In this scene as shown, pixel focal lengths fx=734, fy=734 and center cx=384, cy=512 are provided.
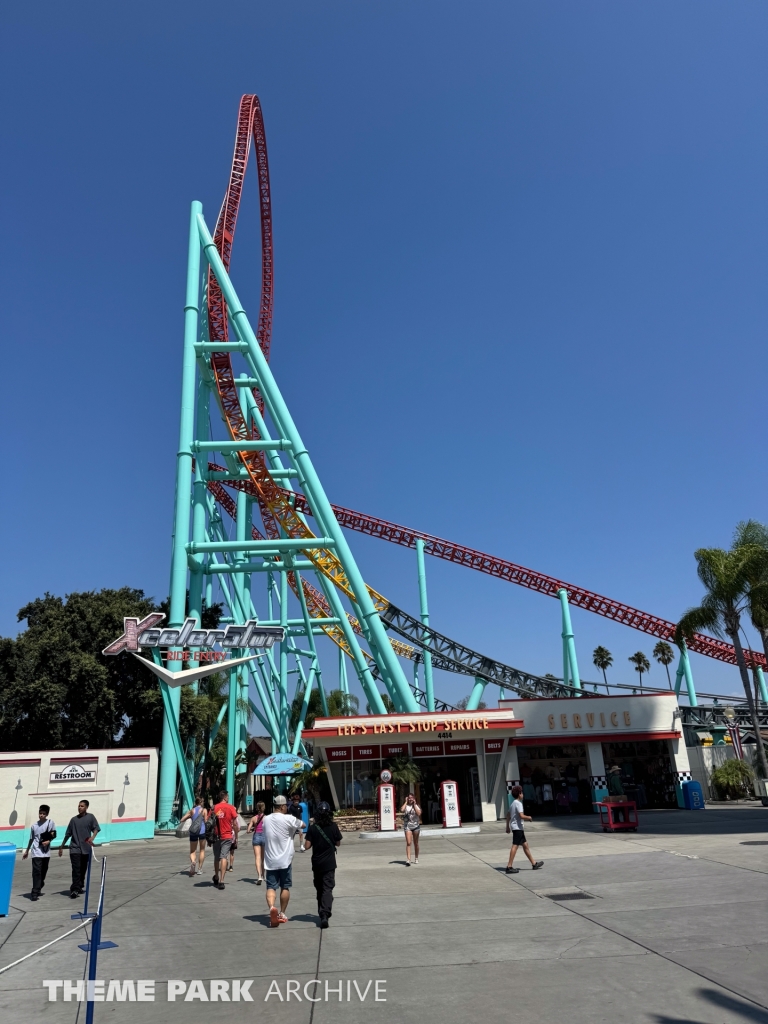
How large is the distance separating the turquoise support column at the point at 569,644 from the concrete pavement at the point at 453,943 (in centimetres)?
2421

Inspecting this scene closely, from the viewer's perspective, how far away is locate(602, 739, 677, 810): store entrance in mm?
24094

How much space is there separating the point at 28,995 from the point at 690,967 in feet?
17.6

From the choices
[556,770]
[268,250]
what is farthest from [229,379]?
[556,770]

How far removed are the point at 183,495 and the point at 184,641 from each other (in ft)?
20.6

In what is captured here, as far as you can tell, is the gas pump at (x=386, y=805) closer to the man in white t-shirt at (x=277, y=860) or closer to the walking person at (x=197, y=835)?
the walking person at (x=197, y=835)

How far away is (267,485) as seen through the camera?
31172mm

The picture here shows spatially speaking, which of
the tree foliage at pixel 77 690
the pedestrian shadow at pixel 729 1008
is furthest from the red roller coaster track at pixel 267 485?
the pedestrian shadow at pixel 729 1008

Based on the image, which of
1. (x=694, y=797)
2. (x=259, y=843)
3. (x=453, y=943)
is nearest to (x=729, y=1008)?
(x=453, y=943)

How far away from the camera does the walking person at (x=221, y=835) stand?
Result: 1179 centimetres

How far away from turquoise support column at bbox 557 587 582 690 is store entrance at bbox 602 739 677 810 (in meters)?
11.7

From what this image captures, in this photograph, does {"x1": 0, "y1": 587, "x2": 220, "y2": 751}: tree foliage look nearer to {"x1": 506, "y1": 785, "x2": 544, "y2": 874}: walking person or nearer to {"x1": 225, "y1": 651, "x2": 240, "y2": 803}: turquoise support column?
{"x1": 225, "y1": 651, "x2": 240, "y2": 803}: turquoise support column

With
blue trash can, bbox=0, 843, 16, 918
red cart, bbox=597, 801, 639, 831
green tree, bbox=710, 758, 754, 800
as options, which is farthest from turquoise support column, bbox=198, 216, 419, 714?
blue trash can, bbox=0, 843, 16, 918

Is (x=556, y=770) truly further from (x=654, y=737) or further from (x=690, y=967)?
(x=690, y=967)

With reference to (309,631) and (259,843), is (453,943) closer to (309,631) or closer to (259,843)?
(259,843)
